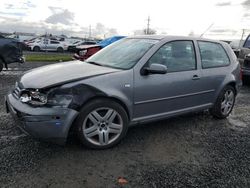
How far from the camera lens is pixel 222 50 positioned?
578cm

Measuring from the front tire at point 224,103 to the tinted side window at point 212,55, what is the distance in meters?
0.52

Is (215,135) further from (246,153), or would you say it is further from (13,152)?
(13,152)

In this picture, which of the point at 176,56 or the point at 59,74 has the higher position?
the point at 176,56

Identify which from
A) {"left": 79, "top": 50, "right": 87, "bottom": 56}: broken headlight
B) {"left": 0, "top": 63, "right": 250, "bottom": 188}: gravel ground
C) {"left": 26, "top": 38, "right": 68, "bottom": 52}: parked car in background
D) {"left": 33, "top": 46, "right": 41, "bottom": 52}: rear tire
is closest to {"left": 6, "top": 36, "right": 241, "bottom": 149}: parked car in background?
{"left": 0, "top": 63, "right": 250, "bottom": 188}: gravel ground

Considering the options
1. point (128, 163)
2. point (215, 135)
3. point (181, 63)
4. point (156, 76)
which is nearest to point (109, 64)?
point (156, 76)

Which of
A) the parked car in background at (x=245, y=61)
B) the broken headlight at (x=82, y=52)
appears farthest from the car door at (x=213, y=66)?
the broken headlight at (x=82, y=52)

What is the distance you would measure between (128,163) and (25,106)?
4.83 ft

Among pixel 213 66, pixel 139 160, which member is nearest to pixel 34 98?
pixel 139 160

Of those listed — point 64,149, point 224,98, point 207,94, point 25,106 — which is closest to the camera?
point 25,106

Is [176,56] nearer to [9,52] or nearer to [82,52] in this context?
[82,52]

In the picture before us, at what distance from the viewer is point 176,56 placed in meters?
4.87

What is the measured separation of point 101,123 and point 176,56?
1.75 meters

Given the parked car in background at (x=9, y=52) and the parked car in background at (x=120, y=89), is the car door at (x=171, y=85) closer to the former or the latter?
the parked car in background at (x=120, y=89)

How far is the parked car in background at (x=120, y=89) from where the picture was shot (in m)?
3.69
